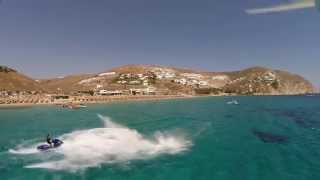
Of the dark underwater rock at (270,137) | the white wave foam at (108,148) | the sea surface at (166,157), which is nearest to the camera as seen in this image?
the sea surface at (166,157)

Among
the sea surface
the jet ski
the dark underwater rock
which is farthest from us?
the dark underwater rock

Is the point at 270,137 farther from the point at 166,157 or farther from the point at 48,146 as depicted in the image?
the point at 48,146

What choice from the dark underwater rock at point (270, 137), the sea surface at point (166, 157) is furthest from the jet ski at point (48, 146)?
the dark underwater rock at point (270, 137)

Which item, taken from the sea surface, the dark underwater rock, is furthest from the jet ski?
the dark underwater rock

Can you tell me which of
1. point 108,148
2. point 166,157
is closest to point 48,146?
point 108,148

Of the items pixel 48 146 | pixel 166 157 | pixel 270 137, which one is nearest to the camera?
pixel 166 157

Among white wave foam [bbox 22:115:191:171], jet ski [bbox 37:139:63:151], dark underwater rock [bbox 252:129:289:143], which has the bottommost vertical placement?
dark underwater rock [bbox 252:129:289:143]

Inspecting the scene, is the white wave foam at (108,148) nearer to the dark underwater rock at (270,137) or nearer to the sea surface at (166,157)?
the sea surface at (166,157)

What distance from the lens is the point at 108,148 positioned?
44812 millimetres

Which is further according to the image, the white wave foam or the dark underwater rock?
the dark underwater rock

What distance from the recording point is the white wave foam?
37750 millimetres

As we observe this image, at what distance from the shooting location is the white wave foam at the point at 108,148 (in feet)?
124

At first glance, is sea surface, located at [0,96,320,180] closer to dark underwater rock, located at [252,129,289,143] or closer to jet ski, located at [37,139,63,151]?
dark underwater rock, located at [252,129,289,143]

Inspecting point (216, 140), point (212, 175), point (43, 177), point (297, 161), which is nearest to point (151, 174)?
point (212, 175)
